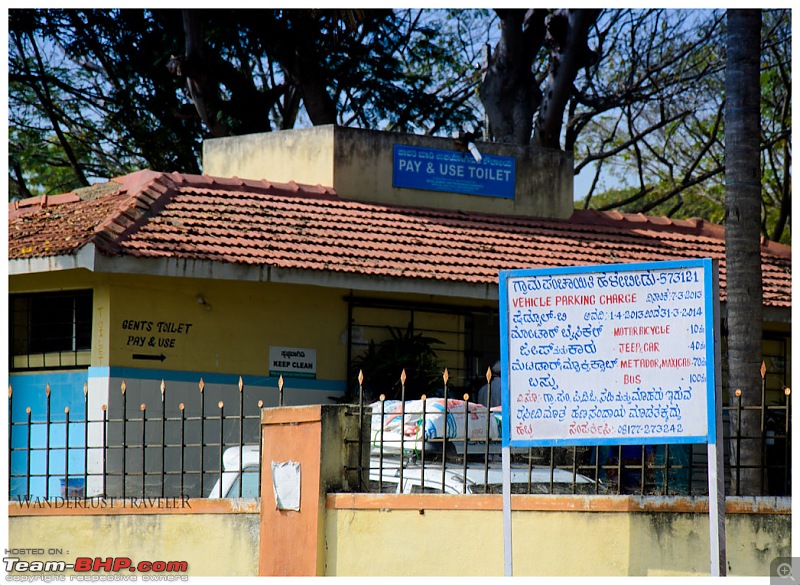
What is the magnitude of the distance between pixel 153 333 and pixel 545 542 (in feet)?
21.6

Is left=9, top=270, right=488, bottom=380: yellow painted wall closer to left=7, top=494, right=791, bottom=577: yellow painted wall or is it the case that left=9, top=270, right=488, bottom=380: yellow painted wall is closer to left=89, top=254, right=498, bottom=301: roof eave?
left=89, top=254, right=498, bottom=301: roof eave

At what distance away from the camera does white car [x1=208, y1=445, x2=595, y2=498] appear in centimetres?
858

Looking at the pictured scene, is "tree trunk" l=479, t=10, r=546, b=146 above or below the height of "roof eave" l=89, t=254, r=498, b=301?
above

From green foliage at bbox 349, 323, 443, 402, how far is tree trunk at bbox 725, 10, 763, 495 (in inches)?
197

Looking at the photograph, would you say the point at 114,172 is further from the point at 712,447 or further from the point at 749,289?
the point at 712,447

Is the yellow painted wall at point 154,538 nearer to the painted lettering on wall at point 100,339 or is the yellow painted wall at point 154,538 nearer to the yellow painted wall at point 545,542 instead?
the yellow painted wall at point 545,542

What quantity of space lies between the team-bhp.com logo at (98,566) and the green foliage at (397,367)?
4806 mm

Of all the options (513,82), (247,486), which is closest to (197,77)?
(513,82)

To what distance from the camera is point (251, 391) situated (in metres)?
13.6

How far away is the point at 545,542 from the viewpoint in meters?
7.73

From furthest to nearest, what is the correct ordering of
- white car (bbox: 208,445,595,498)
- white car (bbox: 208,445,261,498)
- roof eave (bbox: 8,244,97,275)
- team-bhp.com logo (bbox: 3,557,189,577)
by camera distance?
roof eave (bbox: 8,244,97,275)
white car (bbox: 208,445,261,498)
team-bhp.com logo (bbox: 3,557,189,577)
white car (bbox: 208,445,595,498)

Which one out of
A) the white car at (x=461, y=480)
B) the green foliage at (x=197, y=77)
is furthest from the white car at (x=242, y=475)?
the green foliage at (x=197, y=77)

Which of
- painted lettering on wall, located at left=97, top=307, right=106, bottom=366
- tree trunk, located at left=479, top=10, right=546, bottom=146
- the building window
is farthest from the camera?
tree trunk, located at left=479, top=10, right=546, bottom=146

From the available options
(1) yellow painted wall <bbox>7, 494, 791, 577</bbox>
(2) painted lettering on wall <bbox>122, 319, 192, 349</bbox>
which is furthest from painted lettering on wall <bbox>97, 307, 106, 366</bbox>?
(1) yellow painted wall <bbox>7, 494, 791, 577</bbox>
